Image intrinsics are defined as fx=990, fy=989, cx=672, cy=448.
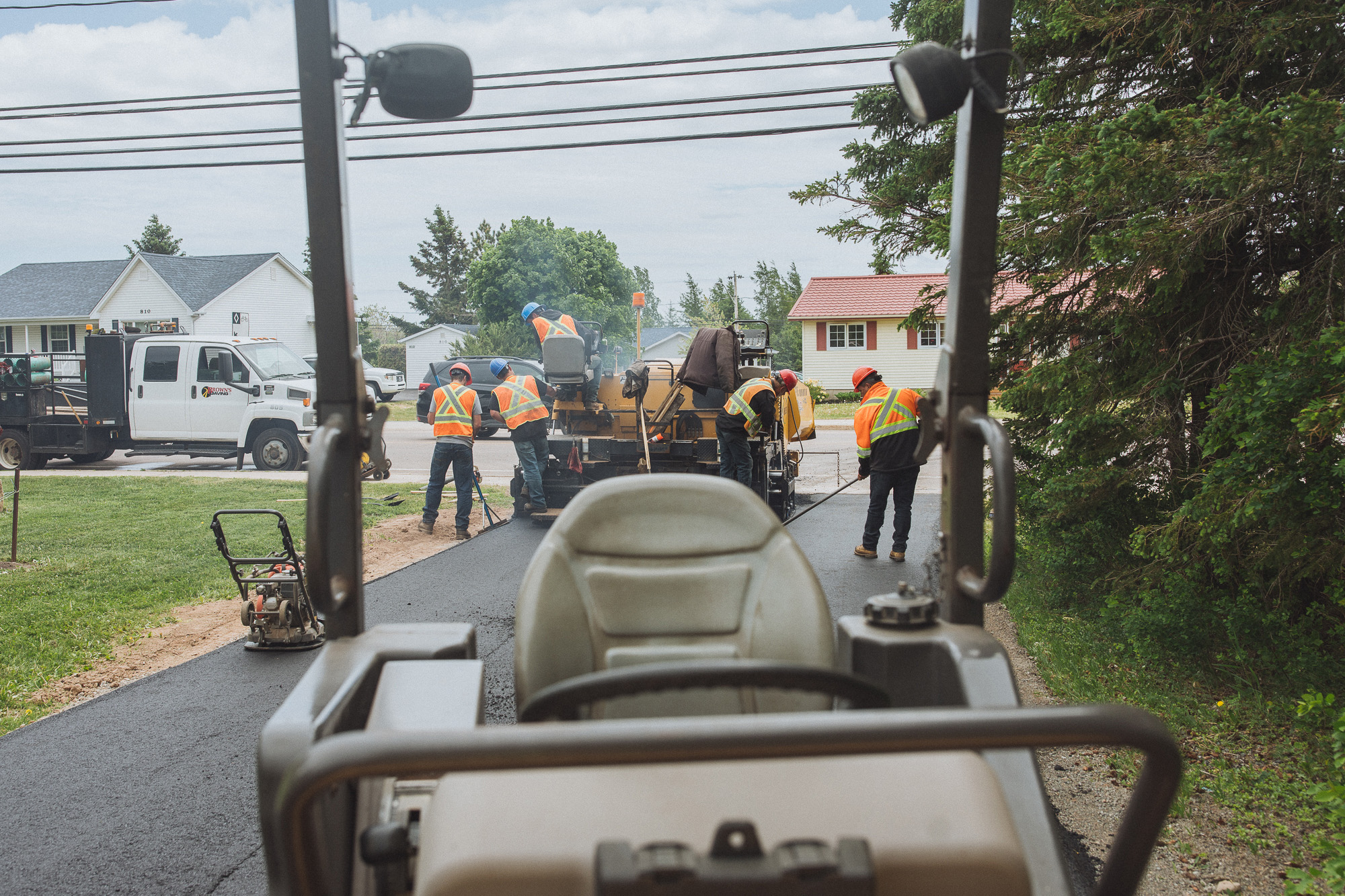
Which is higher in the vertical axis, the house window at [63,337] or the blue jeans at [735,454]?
the house window at [63,337]

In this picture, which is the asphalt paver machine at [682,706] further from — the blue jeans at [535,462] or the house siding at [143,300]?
the house siding at [143,300]

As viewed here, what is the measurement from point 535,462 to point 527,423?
622mm

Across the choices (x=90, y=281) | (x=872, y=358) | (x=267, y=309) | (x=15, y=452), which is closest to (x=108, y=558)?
(x=15, y=452)

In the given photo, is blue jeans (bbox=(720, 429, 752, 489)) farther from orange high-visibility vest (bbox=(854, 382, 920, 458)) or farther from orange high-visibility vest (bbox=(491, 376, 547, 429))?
orange high-visibility vest (bbox=(491, 376, 547, 429))

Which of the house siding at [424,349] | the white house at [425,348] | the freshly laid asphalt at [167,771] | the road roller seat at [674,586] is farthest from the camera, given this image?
the house siding at [424,349]

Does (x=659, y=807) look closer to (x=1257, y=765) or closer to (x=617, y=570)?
(x=617, y=570)

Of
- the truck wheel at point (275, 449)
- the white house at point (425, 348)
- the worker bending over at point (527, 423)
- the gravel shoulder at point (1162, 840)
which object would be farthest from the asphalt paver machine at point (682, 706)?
the white house at point (425, 348)

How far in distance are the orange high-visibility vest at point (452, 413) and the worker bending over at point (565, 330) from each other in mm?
1153

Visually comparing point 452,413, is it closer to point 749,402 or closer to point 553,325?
point 553,325

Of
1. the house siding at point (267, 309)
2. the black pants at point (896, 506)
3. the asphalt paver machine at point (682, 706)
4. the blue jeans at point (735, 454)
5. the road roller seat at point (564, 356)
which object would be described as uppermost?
the house siding at point (267, 309)

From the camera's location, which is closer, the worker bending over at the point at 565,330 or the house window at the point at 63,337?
the worker bending over at the point at 565,330

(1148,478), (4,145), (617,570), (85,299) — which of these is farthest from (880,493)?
(85,299)

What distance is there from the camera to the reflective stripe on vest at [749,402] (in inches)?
433

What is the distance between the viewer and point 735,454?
37.4 ft
